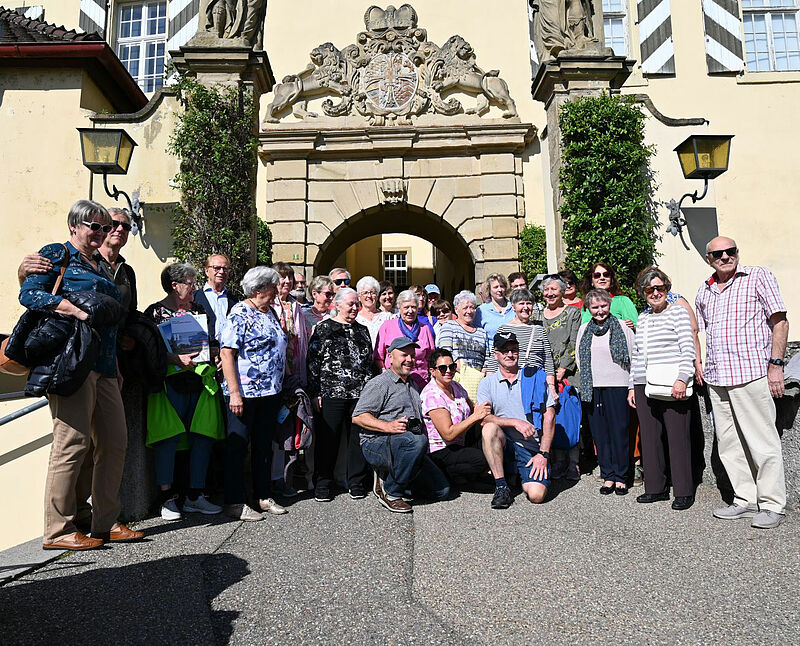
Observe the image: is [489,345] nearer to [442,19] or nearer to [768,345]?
[768,345]

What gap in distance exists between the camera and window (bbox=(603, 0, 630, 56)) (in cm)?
1273

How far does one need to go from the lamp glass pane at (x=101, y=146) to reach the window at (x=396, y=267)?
16.5 metres

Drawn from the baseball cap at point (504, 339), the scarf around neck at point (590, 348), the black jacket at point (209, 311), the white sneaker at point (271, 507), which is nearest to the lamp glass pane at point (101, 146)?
the black jacket at point (209, 311)

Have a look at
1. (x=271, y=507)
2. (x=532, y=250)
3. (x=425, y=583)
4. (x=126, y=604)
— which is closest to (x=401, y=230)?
(x=532, y=250)

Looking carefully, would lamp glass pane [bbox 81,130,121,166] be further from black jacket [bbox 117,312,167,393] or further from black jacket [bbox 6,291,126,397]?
black jacket [bbox 6,291,126,397]

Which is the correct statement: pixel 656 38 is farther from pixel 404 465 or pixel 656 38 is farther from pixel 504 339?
pixel 404 465

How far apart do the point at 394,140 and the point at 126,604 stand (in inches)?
354

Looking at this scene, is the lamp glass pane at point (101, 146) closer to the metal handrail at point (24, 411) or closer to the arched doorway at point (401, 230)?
the metal handrail at point (24, 411)

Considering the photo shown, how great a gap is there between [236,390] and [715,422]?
3008mm

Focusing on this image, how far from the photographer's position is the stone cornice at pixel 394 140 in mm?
10539

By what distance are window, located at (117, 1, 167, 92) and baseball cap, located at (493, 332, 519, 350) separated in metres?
11.3

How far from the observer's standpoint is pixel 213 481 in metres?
4.61

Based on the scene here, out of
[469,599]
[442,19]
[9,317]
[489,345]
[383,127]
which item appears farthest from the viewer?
[442,19]

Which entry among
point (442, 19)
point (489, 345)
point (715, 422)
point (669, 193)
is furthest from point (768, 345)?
point (442, 19)
